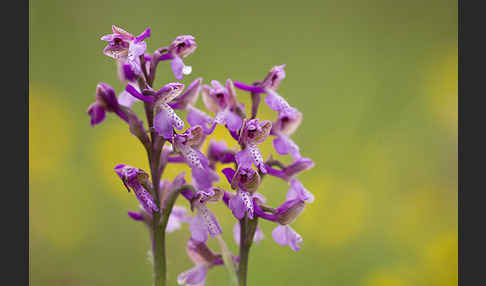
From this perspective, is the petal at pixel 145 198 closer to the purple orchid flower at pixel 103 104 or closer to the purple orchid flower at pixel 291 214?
the purple orchid flower at pixel 103 104

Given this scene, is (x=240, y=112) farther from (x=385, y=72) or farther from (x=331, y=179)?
(x=385, y=72)

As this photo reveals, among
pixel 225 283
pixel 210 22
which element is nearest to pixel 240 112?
pixel 225 283

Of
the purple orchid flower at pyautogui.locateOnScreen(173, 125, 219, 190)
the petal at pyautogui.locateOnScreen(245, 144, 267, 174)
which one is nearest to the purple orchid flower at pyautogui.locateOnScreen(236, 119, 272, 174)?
the petal at pyautogui.locateOnScreen(245, 144, 267, 174)

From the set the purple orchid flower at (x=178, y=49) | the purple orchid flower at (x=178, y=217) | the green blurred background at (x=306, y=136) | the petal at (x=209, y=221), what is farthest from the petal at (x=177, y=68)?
the green blurred background at (x=306, y=136)

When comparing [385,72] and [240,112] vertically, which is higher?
[385,72]

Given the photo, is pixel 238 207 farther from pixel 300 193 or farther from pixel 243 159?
pixel 300 193

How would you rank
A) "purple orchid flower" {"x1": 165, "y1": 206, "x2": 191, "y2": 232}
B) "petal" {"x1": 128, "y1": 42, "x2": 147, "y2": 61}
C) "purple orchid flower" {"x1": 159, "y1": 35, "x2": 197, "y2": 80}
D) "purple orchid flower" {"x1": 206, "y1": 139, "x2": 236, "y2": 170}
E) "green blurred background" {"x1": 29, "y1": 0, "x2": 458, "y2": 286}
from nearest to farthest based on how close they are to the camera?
"petal" {"x1": 128, "y1": 42, "x2": 147, "y2": 61}
"purple orchid flower" {"x1": 159, "y1": 35, "x2": 197, "y2": 80}
"purple orchid flower" {"x1": 206, "y1": 139, "x2": 236, "y2": 170}
"purple orchid flower" {"x1": 165, "y1": 206, "x2": 191, "y2": 232}
"green blurred background" {"x1": 29, "y1": 0, "x2": 458, "y2": 286}

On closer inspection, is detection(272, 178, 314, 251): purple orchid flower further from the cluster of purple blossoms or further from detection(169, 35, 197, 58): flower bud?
detection(169, 35, 197, 58): flower bud
